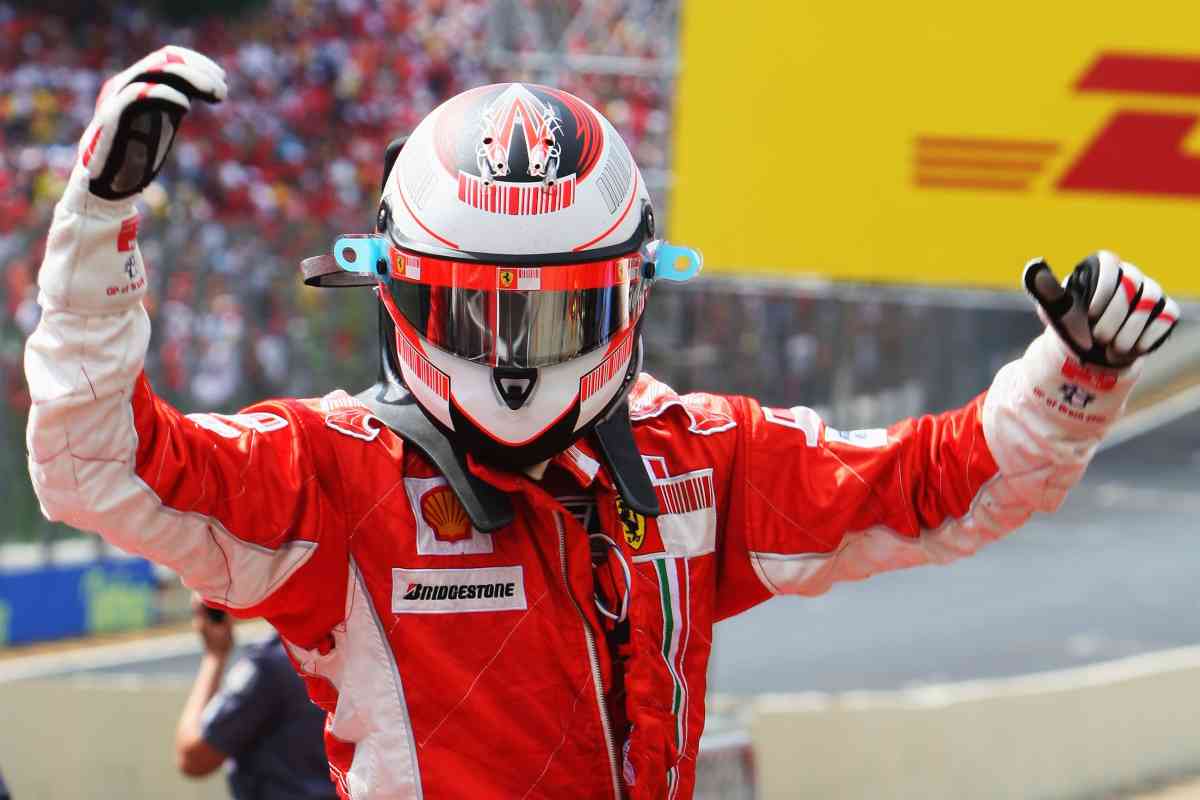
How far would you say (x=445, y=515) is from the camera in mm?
2682

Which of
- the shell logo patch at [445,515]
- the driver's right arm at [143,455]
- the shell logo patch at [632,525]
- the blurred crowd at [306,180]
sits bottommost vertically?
the blurred crowd at [306,180]

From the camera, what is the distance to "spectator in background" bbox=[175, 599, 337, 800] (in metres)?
4.20

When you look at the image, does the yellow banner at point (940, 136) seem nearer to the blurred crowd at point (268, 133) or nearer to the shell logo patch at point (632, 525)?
the blurred crowd at point (268, 133)

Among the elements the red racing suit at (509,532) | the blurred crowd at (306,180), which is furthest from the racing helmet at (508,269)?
the blurred crowd at (306,180)

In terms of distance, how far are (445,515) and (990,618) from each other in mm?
10644

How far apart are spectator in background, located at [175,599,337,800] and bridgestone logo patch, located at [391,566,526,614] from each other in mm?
1603

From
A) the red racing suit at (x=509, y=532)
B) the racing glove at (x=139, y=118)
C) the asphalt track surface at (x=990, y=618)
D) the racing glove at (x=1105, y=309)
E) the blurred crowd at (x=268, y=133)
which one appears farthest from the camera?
the asphalt track surface at (x=990, y=618)

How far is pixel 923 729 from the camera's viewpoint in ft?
24.3

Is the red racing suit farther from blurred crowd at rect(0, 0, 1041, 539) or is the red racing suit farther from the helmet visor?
blurred crowd at rect(0, 0, 1041, 539)

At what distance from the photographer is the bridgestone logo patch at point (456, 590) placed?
2635mm

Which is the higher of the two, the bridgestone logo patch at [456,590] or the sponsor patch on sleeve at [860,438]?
the sponsor patch on sleeve at [860,438]

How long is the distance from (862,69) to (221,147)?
9.81m

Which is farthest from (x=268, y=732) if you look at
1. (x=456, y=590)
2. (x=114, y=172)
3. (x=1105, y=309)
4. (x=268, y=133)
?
(x=268, y=133)

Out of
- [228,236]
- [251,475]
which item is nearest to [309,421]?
[251,475]
